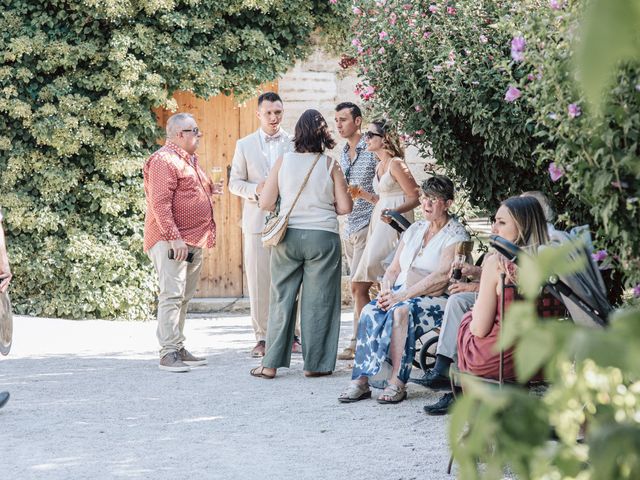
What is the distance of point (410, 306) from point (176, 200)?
229cm

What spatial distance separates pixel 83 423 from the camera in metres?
6.12

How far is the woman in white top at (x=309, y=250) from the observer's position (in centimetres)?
723

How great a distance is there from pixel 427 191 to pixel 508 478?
2.36 m

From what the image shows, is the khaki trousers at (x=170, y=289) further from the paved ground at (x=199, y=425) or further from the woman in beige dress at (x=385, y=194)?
Result: the woman in beige dress at (x=385, y=194)

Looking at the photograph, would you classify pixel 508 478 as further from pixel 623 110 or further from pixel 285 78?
pixel 285 78

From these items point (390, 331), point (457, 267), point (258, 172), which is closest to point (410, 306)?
point (390, 331)

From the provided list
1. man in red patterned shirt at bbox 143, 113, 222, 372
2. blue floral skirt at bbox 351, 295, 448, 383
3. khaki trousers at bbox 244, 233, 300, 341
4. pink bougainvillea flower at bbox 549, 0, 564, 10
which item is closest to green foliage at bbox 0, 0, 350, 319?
khaki trousers at bbox 244, 233, 300, 341

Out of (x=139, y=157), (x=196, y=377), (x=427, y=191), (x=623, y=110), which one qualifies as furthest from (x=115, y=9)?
(x=623, y=110)

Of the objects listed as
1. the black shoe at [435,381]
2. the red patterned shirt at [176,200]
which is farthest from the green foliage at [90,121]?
the black shoe at [435,381]

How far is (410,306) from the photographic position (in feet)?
21.0

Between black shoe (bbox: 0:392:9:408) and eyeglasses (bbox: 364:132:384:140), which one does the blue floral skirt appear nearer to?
eyeglasses (bbox: 364:132:384:140)

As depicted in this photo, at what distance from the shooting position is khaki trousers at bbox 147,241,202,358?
7.84 metres

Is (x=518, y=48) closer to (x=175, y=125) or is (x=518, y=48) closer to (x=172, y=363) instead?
(x=175, y=125)

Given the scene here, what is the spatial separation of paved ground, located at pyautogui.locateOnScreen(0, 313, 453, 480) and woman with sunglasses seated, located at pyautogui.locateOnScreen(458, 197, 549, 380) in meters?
0.53
